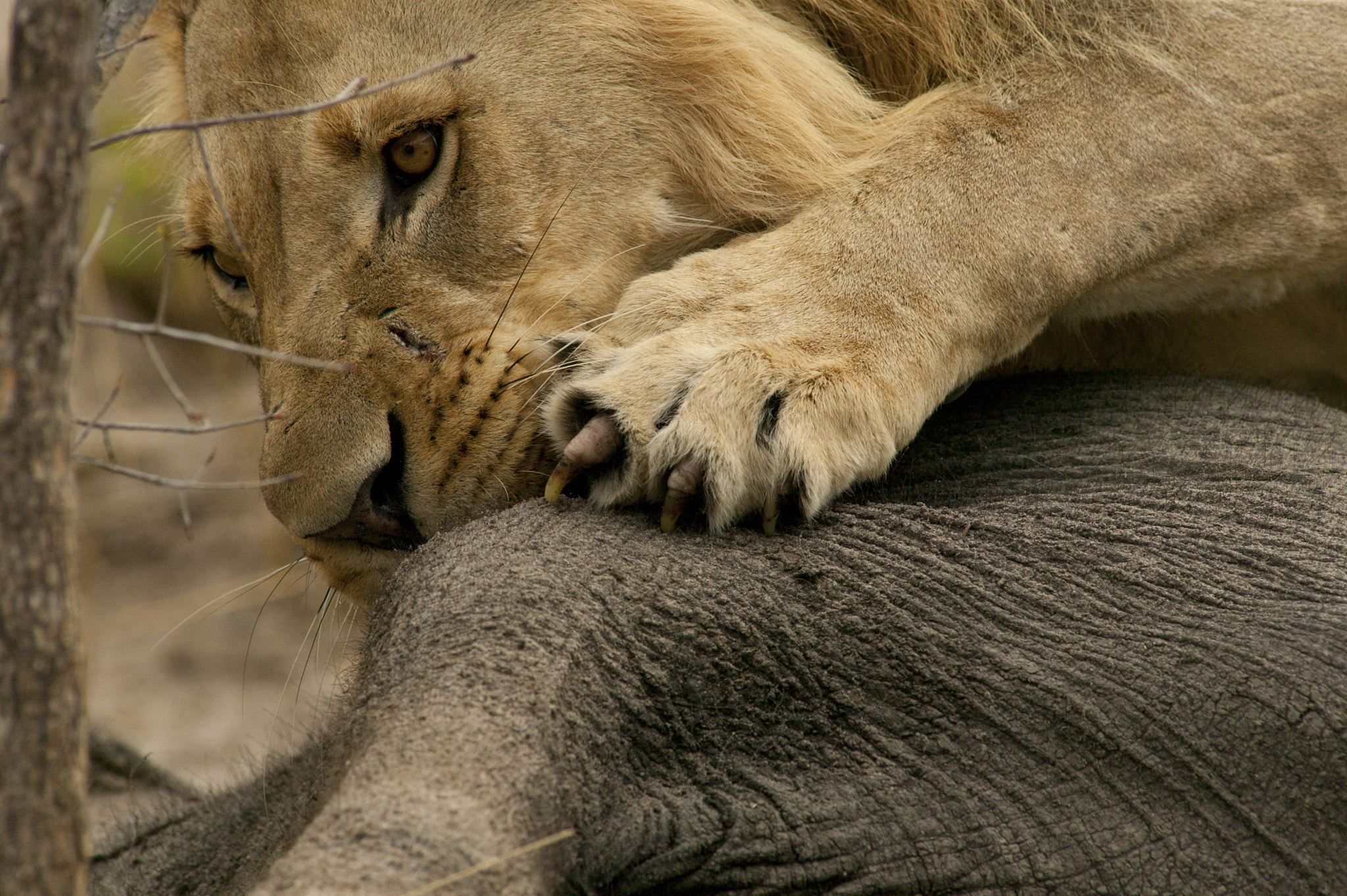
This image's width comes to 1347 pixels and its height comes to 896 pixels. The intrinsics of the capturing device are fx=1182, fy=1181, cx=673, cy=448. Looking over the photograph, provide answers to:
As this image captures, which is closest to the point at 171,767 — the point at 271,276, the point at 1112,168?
the point at 271,276

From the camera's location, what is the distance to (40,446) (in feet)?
2.73

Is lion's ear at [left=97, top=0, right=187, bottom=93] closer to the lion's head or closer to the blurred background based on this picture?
the lion's head

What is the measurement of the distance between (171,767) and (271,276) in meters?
2.22

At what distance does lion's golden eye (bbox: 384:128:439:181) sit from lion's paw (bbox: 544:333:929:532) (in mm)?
482

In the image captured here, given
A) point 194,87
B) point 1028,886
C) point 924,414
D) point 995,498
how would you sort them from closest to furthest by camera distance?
point 1028,886
point 995,498
point 924,414
point 194,87

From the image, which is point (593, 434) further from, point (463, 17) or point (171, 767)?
point (171, 767)

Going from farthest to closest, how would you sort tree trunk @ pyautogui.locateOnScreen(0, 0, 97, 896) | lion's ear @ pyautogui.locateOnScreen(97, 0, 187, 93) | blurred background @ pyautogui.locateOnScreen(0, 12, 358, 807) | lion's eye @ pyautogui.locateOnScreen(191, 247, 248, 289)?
blurred background @ pyautogui.locateOnScreen(0, 12, 358, 807), lion's eye @ pyautogui.locateOnScreen(191, 247, 248, 289), lion's ear @ pyautogui.locateOnScreen(97, 0, 187, 93), tree trunk @ pyautogui.locateOnScreen(0, 0, 97, 896)

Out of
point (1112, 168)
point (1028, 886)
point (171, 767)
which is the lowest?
point (171, 767)

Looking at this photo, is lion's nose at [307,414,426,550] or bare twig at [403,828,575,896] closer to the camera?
bare twig at [403,828,575,896]

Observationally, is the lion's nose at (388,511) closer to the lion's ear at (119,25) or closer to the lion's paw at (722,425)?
the lion's paw at (722,425)

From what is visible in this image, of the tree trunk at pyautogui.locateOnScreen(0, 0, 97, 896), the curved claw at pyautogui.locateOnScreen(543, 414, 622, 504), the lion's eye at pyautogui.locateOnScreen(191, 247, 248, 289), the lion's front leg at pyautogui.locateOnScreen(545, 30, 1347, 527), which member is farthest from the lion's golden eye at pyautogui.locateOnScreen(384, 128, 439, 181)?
the tree trunk at pyautogui.locateOnScreen(0, 0, 97, 896)

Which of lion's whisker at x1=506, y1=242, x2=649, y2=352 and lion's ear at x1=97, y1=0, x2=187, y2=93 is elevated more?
→ lion's ear at x1=97, y1=0, x2=187, y2=93

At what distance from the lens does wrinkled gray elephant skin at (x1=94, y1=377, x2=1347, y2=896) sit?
3.63 feet

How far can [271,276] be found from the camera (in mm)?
2107
